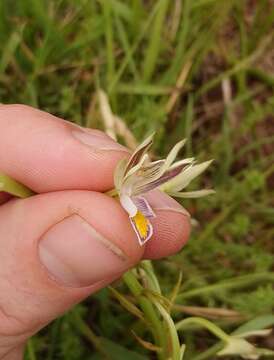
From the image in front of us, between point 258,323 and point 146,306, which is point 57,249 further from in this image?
point 258,323

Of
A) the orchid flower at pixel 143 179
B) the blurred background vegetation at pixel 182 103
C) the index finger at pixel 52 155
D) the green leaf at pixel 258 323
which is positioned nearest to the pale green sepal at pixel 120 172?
the orchid flower at pixel 143 179

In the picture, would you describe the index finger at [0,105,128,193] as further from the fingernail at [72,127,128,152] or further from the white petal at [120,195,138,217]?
the white petal at [120,195,138,217]

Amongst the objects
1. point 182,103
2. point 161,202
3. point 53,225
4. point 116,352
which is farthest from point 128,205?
point 182,103

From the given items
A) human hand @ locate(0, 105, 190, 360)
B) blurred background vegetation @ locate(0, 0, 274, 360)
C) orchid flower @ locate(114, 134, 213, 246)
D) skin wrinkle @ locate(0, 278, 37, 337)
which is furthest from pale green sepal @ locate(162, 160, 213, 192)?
blurred background vegetation @ locate(0, 0, 274, 360)

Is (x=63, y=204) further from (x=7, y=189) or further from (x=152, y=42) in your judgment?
(x=152, y=42)

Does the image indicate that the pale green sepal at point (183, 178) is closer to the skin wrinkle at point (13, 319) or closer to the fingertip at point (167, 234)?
the fingertip at point (167, 234)
